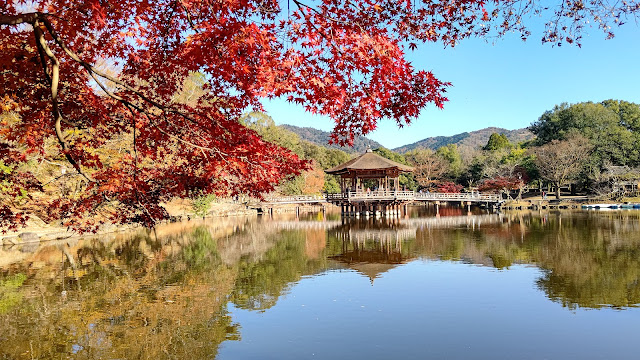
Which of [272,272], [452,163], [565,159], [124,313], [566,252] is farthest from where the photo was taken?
[452,163]

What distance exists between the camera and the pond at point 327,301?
5.93m

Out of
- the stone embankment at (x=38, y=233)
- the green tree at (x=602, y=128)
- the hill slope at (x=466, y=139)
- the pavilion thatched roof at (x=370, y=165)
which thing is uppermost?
the hill slope at (x=466, y=139)

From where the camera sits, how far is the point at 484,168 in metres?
44.6

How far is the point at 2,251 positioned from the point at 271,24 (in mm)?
15397

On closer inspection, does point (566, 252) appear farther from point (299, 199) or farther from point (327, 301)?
point (299, 199)

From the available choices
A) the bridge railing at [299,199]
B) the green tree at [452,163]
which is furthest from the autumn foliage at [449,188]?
the bridge railing at [299,199]

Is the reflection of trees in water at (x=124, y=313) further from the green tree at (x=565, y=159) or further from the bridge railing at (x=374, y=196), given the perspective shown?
the green tree at (x=565, y=159)

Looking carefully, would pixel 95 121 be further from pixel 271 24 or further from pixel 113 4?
pixel 271 24

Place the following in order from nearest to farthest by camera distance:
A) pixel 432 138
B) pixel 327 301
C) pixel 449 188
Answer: pixel 327 301 < pixel 449 188 < pixel 432 138

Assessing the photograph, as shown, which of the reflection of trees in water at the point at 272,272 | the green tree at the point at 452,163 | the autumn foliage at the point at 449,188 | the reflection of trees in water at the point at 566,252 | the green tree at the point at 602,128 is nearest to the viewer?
the reflection of trees in water at the point at 566,252

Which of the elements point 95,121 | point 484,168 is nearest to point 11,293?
point 95,121

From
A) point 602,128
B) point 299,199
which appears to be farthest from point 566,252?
point 602,128

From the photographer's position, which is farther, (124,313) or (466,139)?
(466,139)

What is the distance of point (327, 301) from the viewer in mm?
8289
